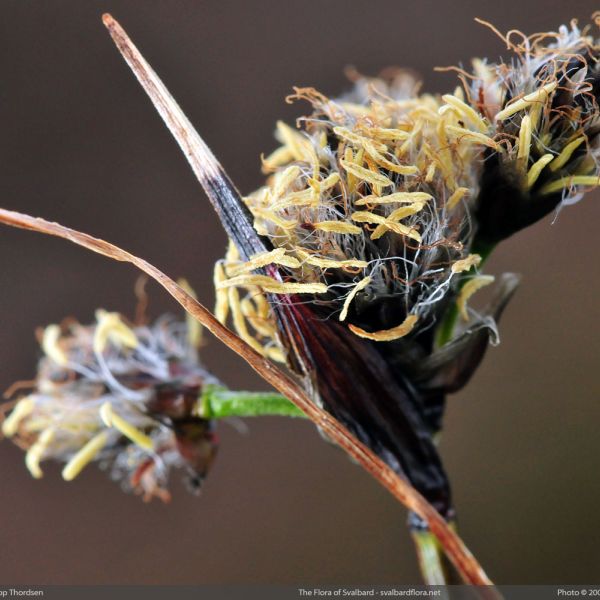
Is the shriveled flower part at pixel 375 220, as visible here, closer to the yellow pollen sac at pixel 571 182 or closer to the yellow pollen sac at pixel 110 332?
the yellow pollen sac at pixel 571 182

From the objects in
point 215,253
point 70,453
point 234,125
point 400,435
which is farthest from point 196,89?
point 400,435

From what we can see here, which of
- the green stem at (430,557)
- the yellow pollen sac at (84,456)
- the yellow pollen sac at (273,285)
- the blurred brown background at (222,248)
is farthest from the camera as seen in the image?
the blurred brown background at (222,248)

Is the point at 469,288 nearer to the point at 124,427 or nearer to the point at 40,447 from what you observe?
the point at 124,427

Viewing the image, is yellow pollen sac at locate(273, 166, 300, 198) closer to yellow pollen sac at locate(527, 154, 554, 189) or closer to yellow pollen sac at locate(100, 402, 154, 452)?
yellow pollen sac at locate(527, 154, 554, 189)

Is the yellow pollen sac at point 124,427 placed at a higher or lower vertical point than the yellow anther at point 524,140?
lower

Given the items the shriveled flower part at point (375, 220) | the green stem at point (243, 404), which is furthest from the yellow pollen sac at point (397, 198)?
the green stem at point (243, 404)

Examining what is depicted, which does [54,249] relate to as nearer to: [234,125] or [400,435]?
[234,125]

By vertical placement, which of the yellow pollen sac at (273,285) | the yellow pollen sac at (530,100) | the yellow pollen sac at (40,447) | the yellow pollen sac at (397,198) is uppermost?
the yellow pollen sac at (530,100)
